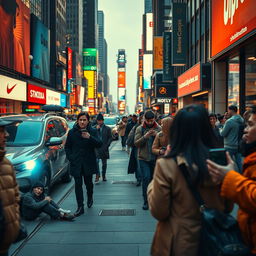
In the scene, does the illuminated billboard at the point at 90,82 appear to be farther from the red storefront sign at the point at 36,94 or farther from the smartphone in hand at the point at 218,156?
the smartphone in hand at the point at 218,156

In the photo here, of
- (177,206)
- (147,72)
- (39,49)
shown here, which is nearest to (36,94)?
(39,49)

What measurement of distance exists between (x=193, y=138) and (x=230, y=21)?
14.7 m

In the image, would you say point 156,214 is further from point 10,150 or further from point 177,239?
point 10,150

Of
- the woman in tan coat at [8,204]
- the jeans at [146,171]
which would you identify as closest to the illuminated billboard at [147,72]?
the jeans at [146,171]

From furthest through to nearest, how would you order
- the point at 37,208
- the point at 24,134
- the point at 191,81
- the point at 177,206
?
the point at 191,81 < the point at 24,134 < the point at 37,208 < the point at 177,206

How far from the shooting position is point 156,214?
8.10 feet

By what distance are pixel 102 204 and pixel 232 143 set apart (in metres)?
3.71

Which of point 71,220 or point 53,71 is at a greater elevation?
point 53,71

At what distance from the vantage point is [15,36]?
3744cm

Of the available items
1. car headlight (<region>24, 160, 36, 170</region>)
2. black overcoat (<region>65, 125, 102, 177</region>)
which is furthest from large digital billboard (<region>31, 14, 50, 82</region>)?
black overcoat (<region>65, 125, 102, 177</region>)

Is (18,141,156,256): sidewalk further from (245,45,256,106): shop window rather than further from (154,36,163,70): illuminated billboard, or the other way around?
(154,36,163,70): illuminated billboard

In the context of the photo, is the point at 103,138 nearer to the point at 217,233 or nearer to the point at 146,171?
the point at 146,171

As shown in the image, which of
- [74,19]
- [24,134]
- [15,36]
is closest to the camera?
[24,134]

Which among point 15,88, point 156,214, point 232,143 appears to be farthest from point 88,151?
point 15,88
